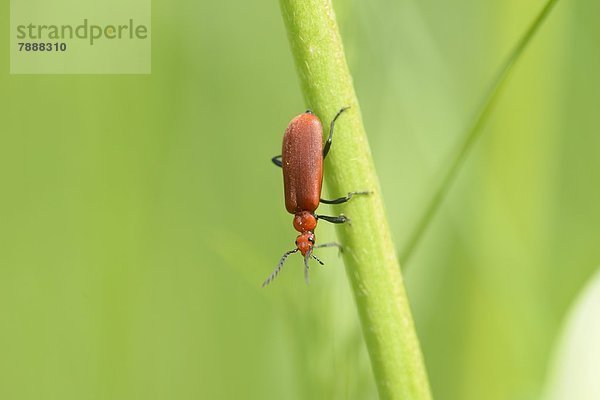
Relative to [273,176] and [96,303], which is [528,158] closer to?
[273,176]

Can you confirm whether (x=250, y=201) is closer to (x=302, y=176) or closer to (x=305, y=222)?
(x=305, y=222)

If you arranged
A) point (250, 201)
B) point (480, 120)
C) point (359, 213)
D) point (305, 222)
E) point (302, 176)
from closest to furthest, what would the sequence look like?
point (359, 213), point (480, 120), point (302, 176), point (305, 222), point (250, 201)

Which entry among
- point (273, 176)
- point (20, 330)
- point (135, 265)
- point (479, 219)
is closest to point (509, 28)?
point (479, 219)

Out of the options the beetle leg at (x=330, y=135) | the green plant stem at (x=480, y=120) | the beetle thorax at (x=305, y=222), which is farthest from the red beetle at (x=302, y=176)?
the beetle leg at (x=330, y=135)

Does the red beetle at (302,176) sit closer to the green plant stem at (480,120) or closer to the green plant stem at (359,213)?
the green plant stem at (480,120)

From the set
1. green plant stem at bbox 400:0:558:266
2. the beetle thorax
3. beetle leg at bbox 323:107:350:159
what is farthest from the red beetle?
beetle leg at bbox 323:107:350:159

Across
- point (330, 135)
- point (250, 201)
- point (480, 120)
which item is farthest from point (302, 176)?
point (330, 135)

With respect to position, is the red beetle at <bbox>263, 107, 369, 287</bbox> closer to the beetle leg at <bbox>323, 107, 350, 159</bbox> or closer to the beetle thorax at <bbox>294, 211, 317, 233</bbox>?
the beetle thorax at <bbox>294, 211, 317, 233</bbox>
